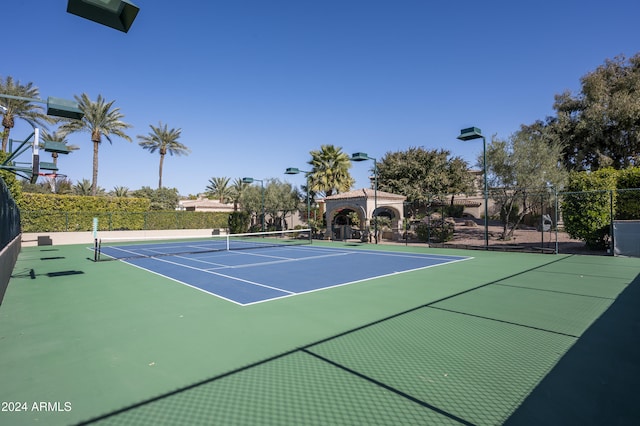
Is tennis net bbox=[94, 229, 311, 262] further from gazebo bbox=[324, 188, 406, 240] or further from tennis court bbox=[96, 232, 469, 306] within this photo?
gazebo bbox=[324, 188, 406, 240]

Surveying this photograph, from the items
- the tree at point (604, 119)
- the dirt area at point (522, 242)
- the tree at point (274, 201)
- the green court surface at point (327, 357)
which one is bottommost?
the green court surface at point (327, 357)

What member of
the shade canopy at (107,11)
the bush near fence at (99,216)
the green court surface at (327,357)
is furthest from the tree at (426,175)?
the shade canopy at (107,11)

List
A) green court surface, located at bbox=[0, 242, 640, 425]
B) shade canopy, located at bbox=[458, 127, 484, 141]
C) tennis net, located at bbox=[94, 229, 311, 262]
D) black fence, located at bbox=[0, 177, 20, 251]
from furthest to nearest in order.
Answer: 1. tennis net, located at bbox=[94, 229, 311, 262]
2. shade canopy, located at bbox=[458, 127, 484, 141]
3. black fence, located at bbox=[0, 177, 20, 251]
4. green court surface, located at bbox=[0, 242, 640, 425]

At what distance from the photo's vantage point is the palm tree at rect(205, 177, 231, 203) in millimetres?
61688

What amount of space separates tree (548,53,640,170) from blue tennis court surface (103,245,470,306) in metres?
21.5

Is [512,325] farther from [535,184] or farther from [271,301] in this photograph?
[535,184]

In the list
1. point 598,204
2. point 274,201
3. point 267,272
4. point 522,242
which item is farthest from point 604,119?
point 267,272

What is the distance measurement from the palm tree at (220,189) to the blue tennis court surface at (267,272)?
45.4 meters

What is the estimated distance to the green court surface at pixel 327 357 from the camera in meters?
3.46

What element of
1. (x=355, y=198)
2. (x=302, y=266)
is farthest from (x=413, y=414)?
(x=355, y=198)

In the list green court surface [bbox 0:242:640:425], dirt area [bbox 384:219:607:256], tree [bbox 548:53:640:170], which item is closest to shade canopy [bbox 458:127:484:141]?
dirt area [bbox 384:219:607:256]

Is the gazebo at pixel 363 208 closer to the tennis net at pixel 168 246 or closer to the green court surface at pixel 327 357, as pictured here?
the tennis net at pixel 168 246

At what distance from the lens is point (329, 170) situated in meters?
39.5

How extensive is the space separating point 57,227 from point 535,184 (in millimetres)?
35030
